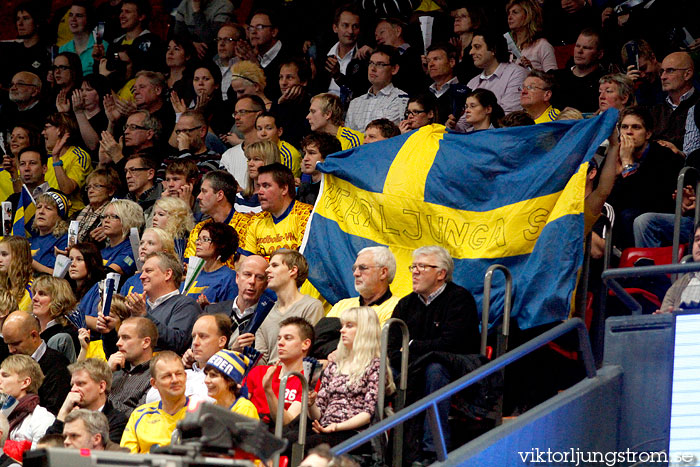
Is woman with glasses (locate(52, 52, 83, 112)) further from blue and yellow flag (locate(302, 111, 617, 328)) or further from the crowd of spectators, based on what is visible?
blue and yellow flag (locate(302, 111, 617, 328))

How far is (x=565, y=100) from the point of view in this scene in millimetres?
10133

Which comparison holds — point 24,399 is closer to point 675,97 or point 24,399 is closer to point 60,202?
point 60,202

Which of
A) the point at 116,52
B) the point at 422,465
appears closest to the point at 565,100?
the point at 422,465

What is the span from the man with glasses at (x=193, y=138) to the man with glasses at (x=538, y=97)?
10.2ft

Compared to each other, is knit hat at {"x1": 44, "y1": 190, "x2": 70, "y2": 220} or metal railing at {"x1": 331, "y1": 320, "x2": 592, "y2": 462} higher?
knit hat at {"x1": 44, "y1": 190, "x2": 70, "y2": 220}

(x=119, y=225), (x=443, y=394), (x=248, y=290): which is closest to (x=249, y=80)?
(x=119, y=225)

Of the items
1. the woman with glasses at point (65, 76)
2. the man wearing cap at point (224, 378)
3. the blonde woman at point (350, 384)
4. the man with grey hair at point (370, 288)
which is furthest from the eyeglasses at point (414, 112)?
the woman with glasses at point (65, 76)

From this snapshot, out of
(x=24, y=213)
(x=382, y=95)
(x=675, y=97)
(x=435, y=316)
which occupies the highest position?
Result: (x=382, y=95)

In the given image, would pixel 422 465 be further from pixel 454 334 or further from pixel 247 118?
pixel 247 118

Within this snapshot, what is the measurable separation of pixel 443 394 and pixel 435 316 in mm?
1030

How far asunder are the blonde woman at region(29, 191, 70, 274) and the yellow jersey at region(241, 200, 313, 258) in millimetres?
2509

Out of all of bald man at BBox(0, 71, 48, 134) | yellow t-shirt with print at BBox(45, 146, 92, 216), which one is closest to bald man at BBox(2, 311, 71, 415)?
yellow t-shirt with print at BBox(45, 146, 92, 216)

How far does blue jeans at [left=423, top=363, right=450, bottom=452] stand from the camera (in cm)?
665

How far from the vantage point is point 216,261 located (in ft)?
30.2
